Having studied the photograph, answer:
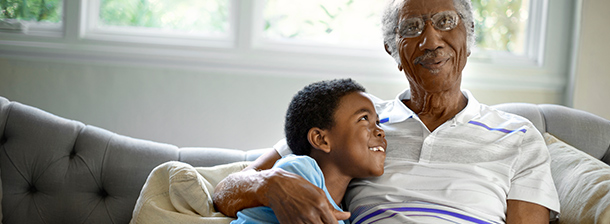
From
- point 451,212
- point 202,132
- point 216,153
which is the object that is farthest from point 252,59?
point 451,212

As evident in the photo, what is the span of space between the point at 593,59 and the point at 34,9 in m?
2.84

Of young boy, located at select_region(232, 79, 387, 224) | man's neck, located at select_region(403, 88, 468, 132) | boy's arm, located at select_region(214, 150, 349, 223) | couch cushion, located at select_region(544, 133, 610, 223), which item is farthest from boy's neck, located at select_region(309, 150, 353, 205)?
couch cushion, located at select_region(544, 133, 610, 223)

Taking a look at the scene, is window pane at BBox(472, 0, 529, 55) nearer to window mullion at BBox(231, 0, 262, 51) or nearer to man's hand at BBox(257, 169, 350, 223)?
→ window mullion at BBox(231, 0, 262, 51)

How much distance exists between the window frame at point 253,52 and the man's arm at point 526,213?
118 cm

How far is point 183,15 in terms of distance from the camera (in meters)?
2.50

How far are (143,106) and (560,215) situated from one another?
1834mm

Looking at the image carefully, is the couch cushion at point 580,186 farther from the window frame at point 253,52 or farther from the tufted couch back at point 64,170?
the tufted couch back at point 64,170

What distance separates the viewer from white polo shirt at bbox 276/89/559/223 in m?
1.42

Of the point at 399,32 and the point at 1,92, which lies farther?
the point at 1,92

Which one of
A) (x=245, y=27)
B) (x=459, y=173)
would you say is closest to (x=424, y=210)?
(x=459, y=173)

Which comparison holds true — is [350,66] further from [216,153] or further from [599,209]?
[599,209]

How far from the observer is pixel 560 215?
1462mm

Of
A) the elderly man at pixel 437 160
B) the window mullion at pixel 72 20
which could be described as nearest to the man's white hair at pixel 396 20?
the elderly man at pixel 437 160

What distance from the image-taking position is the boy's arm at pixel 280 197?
119 centimetres
